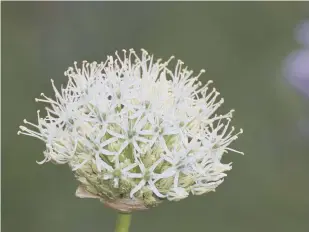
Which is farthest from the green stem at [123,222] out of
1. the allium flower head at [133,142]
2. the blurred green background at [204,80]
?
the blurred green background at [204,80]

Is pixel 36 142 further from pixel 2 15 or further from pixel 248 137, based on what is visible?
pixel 248 137

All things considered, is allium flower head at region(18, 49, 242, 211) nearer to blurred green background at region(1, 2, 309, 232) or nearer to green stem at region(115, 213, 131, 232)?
green stem at region(115, 213, 131, 232)

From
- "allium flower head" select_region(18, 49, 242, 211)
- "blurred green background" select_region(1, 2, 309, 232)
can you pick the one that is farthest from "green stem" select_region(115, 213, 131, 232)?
"blurred green background" select_region(1, 2, 309, 232)

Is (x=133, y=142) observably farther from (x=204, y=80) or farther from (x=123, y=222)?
(x=204, y=80)

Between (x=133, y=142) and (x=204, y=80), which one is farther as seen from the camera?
(x=204, y=80)

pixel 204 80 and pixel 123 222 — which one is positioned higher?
pixel 204 80

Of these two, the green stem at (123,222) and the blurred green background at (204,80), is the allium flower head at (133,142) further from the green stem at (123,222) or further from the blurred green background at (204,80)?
the blurred green background at (204,80)

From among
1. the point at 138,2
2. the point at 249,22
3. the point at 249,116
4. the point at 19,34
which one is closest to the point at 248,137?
the point at 249,116

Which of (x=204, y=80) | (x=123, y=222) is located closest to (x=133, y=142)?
(x=123, y=222)
